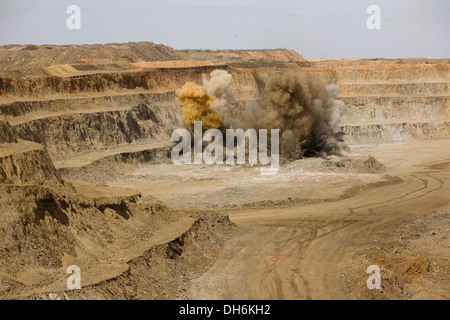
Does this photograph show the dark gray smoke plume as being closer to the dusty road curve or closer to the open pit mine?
the open pit mine

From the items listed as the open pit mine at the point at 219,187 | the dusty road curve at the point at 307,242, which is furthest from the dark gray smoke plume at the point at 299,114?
the dusty road curve at the point at 307,242

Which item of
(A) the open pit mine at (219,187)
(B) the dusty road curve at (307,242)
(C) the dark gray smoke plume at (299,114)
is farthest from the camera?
(C) the dark gray smoke plume at (299,114)

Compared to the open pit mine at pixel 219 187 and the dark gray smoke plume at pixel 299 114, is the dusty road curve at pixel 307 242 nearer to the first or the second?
the open pit mine at pixel 219 187

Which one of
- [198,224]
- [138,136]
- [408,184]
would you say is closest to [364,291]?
[198,224]

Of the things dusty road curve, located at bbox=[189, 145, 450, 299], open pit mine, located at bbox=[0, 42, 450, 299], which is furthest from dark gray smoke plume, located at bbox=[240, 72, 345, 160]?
dusty road curve, located at bbox=[189, 145, 450, 299]

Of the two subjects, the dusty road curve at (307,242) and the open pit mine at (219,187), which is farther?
the dusty road curve at (307,242)

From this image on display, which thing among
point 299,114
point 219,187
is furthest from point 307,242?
point 299,114
